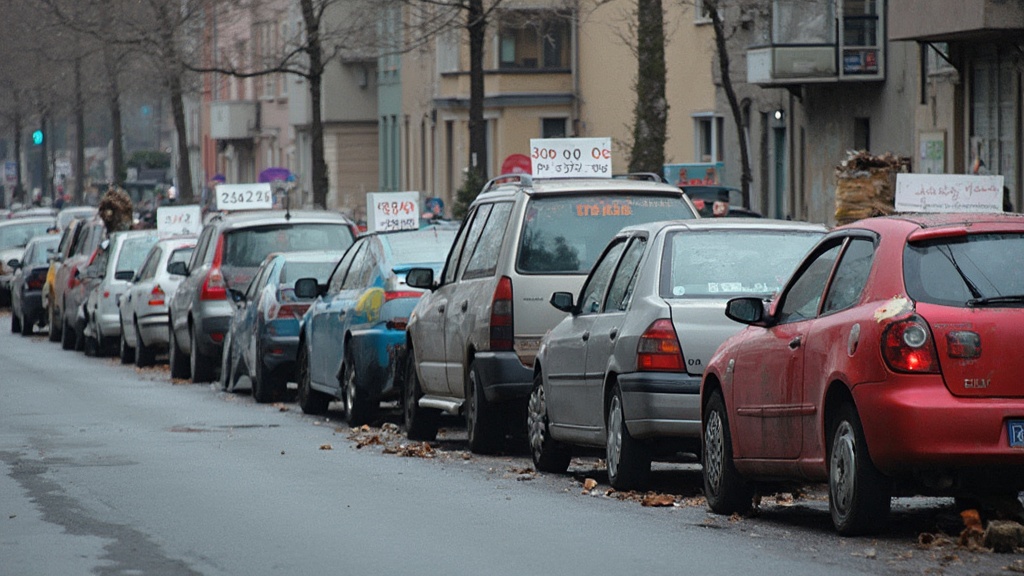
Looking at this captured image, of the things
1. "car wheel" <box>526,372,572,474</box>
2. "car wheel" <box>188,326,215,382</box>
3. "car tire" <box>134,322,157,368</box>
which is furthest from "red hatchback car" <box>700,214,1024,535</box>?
"car tire" <box>134,322,157,368</box>

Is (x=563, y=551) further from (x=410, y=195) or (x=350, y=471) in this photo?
(x=410, y=195)

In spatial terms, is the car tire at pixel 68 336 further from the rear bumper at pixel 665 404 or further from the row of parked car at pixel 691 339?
the rear bumper at pixel 665 404

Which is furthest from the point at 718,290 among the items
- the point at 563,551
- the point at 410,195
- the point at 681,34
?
the point at 681,34

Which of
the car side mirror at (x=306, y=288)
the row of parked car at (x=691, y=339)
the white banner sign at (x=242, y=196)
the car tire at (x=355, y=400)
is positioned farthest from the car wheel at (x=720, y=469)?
the white banner sign at (x=242, y=196)

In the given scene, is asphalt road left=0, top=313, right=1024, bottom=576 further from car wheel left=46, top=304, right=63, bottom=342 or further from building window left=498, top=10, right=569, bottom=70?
building window left=498, top=10, right=569, bottom=70

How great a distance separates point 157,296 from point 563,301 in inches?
573

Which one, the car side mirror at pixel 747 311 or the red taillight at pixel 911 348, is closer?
the red taillight at pixel 911 348

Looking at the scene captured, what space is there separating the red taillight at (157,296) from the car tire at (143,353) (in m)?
A: 0.71

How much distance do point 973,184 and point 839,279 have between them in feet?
27.2

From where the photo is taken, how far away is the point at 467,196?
39156 millimetres

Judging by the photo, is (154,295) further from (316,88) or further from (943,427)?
(943,427)

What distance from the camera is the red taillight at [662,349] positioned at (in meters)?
11.2

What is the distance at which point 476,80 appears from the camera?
31.9 m

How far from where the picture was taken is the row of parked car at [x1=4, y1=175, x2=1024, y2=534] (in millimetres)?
8648
